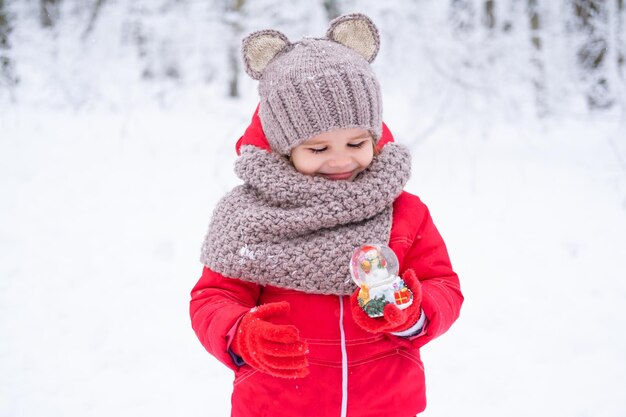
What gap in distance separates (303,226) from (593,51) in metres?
10.8

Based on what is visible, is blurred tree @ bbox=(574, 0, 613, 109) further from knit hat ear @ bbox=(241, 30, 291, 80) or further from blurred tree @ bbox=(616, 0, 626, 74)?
knit hat ear @ bbox=(241, 30, 291, 80)

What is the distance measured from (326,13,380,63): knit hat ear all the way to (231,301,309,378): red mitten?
99cm

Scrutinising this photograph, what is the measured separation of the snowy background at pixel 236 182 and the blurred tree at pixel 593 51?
7 centimetres

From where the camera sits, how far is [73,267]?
4.85m

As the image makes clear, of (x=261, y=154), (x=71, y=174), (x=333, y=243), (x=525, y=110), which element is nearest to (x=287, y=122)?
(x=261, y=154)

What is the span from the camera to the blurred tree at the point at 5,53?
41.3ft

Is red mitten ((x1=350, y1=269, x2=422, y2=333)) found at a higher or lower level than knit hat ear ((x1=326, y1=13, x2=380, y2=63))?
lower

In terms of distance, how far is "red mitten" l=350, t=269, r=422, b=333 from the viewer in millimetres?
1333

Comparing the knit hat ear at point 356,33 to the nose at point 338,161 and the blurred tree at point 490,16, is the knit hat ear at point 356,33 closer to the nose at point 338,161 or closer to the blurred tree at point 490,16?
the nose at point 338,161

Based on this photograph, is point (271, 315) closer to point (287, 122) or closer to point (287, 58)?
point (287, 122)

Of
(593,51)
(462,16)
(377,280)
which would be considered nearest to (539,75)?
(593,51)

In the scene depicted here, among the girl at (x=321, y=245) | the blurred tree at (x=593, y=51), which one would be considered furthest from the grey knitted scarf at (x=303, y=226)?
the blurred tree at (x=593, y=51)

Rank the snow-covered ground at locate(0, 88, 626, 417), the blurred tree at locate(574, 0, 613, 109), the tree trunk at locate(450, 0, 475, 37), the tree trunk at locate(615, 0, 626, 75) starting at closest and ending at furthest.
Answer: the snow-covered ground at locate(0, 88, 626, 417)
the tree trunk at locate(615, 0, 626, 75)
the blurred tree at locate(574, 0, 613, 109)
the tree trunk at locate(450, 0, 475, 37)

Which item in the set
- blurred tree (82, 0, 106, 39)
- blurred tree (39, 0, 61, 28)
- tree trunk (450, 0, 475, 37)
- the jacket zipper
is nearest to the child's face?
the jacket zipper
